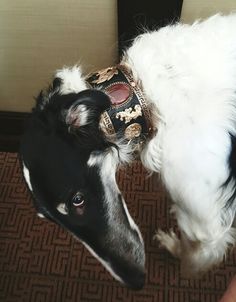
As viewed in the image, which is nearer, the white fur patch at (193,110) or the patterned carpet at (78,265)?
the white fur patch at (193,110)

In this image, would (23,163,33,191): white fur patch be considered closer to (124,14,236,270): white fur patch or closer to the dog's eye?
the dog's eye

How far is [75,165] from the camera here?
2.74 feet

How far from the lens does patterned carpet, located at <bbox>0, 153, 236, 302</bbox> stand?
4.24 feet

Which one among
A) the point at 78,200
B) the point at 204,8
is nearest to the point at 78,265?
the point at 78,200

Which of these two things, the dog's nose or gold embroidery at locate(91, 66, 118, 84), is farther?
the dog's nose

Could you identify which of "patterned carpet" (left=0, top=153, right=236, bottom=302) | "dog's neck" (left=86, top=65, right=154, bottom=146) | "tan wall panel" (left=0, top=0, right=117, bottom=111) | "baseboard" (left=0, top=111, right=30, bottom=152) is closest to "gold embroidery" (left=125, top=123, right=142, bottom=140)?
"dog's neck" (left=86, top=65, right=154, bottom=146)

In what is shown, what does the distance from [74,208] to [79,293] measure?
571 millimetres

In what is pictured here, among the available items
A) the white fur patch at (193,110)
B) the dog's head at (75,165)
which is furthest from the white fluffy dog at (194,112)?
the dog's head at (75,165)

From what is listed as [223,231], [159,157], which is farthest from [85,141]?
[223,231]

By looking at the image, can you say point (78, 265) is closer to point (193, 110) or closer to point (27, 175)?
point (27, 175)

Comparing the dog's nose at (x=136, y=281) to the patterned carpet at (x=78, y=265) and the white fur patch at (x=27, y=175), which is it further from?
the white fur patch at (x=27, y=175)

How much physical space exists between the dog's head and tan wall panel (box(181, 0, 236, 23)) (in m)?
0.54

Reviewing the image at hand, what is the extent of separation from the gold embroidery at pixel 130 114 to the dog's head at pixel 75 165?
6 cm

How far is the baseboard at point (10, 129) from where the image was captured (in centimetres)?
167
